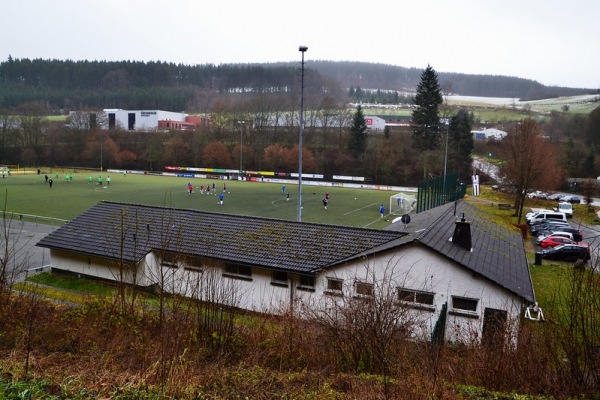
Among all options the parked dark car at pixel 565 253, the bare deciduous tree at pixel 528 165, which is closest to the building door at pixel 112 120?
the bare deciduous tree at pixel 528 165

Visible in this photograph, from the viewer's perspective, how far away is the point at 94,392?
6.24m

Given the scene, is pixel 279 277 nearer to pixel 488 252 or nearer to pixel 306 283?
pixel 306 283

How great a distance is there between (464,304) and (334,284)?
4.10 m

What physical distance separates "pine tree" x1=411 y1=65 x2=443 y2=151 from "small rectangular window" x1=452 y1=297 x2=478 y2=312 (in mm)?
68535

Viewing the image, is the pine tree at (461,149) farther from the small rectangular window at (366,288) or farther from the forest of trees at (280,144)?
the small rectangular window at (366,288)

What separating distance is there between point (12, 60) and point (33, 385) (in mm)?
220889

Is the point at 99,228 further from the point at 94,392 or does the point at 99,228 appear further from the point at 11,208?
the point at 11,208

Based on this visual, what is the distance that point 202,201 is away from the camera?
46.8 m

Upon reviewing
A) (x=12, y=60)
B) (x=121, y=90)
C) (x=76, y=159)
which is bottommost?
(x=76, y=159)

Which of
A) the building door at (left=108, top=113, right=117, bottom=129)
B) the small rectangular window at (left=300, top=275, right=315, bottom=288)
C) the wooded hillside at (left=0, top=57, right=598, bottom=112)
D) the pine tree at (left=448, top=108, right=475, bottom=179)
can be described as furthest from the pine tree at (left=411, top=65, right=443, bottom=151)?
the wooded hillside at (left=0, top=57, right=598, bottom=112)

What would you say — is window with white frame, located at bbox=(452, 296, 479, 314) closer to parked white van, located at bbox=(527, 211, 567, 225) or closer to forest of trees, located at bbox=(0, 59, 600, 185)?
parked white van, located at bbox=(527, 211, 567, 225)

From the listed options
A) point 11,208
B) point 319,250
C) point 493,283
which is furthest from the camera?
point 11,208

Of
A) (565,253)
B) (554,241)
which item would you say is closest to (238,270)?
(565,253)

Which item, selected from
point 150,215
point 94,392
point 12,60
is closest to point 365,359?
point 94,392
